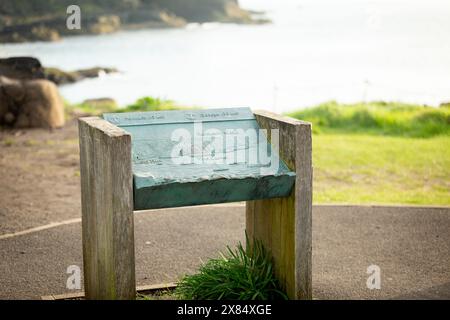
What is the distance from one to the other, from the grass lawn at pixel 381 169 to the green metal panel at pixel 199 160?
3244mm

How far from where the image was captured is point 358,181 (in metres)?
8.37

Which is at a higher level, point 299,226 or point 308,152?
point 308,152

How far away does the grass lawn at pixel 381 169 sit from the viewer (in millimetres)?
7605

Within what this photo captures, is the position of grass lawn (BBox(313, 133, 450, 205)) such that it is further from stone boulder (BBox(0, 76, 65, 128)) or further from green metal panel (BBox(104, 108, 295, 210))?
stone boulder (BBox(0, 76, 65, 128))

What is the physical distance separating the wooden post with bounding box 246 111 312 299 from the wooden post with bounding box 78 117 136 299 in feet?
3.18

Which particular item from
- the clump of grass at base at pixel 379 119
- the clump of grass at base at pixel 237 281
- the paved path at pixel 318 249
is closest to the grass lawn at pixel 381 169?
the clump of grass at base at pixel 379 119

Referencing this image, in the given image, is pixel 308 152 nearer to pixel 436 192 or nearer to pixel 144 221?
pixel 144 221

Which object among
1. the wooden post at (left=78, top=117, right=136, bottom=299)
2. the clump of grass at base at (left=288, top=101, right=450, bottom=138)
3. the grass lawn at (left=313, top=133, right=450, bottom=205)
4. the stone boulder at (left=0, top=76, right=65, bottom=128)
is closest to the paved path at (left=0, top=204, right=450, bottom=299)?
the grass lawn at (left=313, top=133, right=450, bottom=205)

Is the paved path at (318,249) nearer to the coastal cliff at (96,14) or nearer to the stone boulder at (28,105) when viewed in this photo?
the stone boulder at (28,105)

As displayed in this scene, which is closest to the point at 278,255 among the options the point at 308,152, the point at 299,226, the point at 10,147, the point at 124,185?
the point at 299,226

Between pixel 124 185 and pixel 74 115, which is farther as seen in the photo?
pixel 74 115

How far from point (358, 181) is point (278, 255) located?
4298mm

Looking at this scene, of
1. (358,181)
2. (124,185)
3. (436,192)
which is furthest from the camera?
(358,181)
